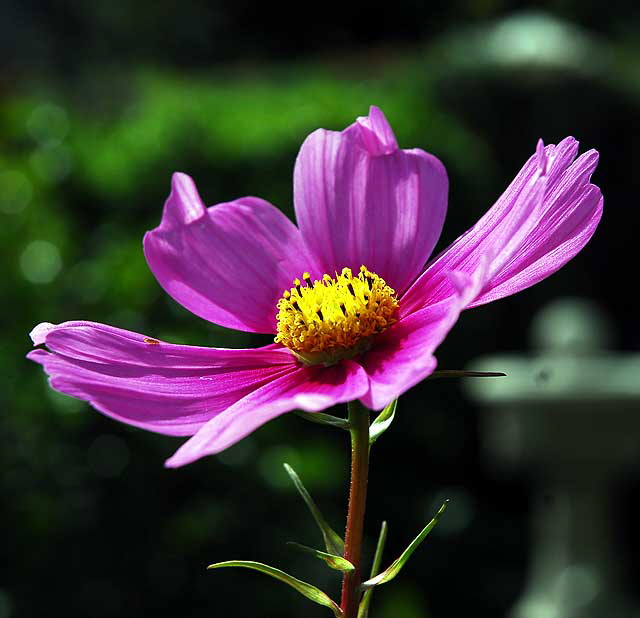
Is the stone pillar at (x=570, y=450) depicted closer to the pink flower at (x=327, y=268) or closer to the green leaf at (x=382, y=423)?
the pink flower at (x=327, y=268)

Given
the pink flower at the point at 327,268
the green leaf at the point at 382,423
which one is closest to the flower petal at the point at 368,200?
the pink flower at the point at 327,268

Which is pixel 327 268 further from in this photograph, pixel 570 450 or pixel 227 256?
pixel 570 450

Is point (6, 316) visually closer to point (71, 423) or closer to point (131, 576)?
point (71, 423)

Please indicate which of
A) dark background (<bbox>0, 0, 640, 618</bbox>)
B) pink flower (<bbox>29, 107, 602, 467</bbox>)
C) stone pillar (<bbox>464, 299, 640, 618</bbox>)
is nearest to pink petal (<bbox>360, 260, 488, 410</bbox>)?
pink flower (<bbox>29, 107, 602, 467</bbox>)

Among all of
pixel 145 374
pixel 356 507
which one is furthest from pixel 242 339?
pixel 356 507

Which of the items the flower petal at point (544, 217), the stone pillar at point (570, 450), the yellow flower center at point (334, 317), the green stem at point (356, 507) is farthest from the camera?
the stone pillar at point (570, 450)

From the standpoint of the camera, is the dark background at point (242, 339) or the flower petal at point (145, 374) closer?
the flower petal at point (145, 374)

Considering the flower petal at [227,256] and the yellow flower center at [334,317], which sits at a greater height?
the flower petal at [227,256]
